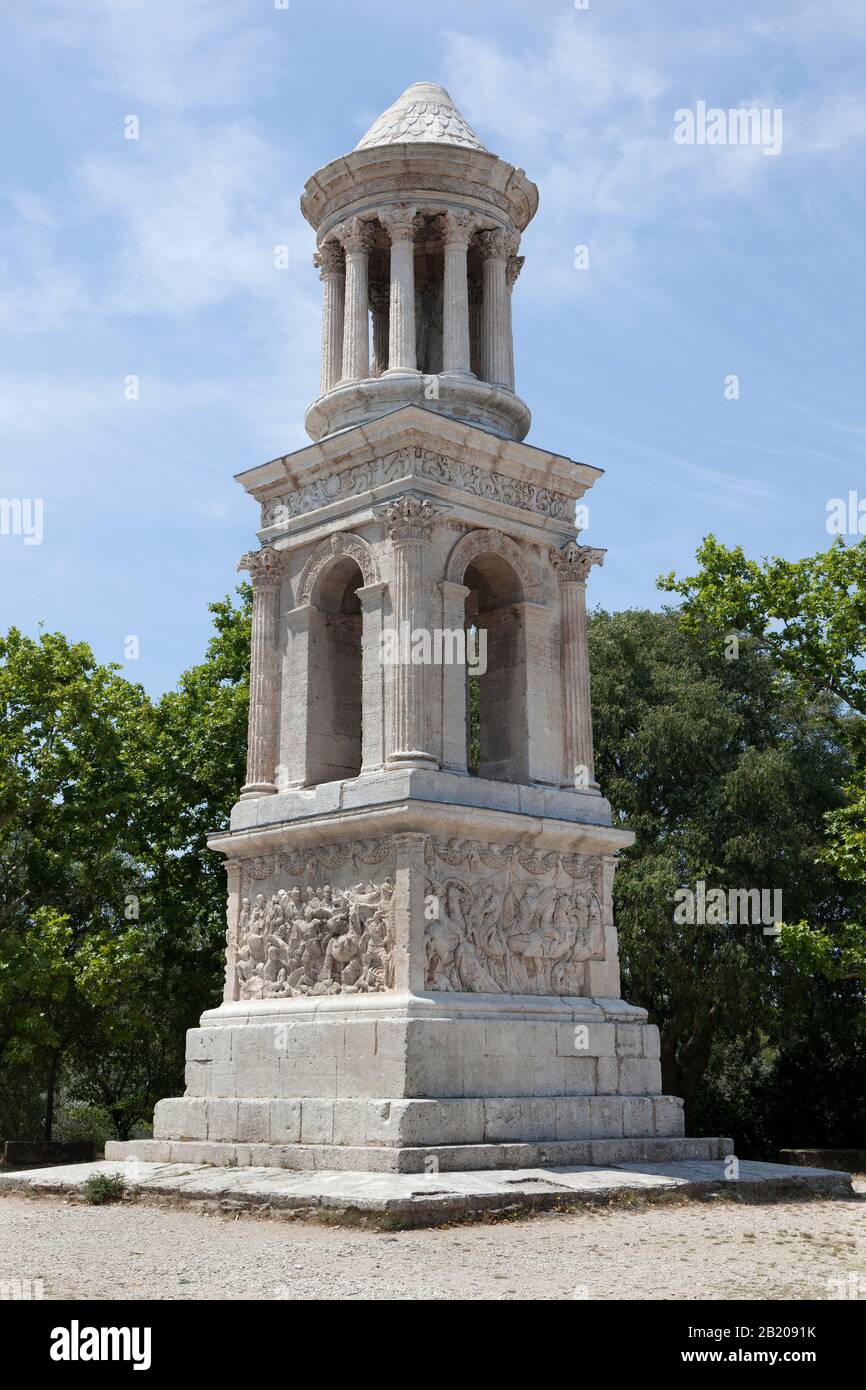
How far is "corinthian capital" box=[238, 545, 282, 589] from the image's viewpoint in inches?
753

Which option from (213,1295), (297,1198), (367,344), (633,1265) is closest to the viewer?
(213,1295)

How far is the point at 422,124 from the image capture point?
19969 millimetres

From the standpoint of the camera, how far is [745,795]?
27.4 meters

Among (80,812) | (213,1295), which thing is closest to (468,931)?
(213,1295)

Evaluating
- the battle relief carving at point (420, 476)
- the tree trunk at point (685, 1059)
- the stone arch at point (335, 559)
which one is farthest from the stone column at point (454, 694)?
the tree trunk at point (685, 1059)

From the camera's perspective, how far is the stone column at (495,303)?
19.9m

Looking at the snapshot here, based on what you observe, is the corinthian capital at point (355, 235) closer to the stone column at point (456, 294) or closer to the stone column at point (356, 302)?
the stone column at point (356, 302)

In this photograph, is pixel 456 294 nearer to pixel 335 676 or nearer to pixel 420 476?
pixel 420 476

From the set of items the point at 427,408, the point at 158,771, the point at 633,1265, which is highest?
the point at 427,408

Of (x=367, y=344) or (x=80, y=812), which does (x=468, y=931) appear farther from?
(x=80, y=812)

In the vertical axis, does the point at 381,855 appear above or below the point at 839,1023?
above

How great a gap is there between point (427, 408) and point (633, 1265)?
11.1m

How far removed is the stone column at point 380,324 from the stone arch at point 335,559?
158 inches

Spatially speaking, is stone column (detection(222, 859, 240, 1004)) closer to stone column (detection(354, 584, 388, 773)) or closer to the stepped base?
the stepped base
